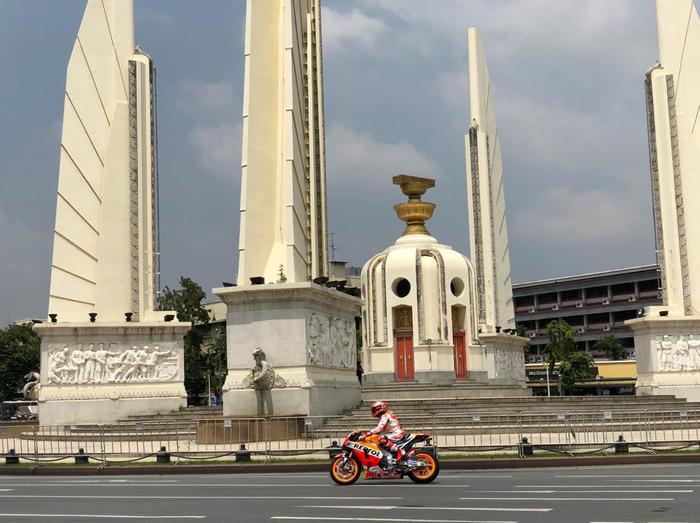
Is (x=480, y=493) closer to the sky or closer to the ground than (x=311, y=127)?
closer to the ground

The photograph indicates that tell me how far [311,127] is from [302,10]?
10.4 ft

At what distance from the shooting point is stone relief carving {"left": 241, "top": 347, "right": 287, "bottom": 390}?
22812 millimetres

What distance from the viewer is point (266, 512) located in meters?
10.6

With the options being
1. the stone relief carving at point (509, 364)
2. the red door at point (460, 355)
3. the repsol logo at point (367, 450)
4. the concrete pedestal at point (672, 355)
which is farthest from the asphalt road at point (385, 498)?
the stone relief carving at point (509, 364)

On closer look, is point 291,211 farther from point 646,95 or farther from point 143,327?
point 646,95

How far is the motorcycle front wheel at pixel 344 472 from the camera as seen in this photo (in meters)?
13.8

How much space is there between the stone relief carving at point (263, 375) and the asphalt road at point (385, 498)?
22.8 feet

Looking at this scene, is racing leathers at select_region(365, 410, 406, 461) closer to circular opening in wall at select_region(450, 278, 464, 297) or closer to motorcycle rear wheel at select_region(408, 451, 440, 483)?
motorcycle rear wheel at select_region(408, 451, 440, 483)

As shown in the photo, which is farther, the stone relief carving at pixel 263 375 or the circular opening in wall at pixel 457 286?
the circular opening in wall at pixel 457 286

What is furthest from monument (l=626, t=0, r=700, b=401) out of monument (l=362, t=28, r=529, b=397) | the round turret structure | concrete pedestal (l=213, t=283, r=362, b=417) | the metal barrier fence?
concrete pedestal (l=213, t=283, r=362, b=417)

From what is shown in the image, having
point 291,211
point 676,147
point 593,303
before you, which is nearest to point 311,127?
point 291,211

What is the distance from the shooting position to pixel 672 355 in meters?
31.7

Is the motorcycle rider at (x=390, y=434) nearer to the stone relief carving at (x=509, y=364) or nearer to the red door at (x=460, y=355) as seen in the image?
the red door at (x=460, y=355)

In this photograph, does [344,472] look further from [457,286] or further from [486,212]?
[486,212]
